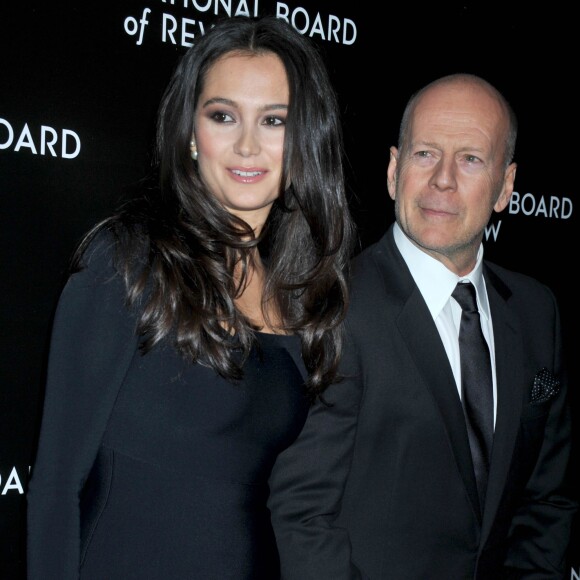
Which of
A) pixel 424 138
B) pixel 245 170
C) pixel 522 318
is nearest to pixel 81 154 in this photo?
pixel 245 170

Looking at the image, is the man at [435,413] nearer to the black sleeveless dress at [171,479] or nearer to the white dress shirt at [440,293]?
the white dress shirt at [440,293]

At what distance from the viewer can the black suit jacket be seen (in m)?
1.72

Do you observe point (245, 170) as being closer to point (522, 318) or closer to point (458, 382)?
point (458, 382)

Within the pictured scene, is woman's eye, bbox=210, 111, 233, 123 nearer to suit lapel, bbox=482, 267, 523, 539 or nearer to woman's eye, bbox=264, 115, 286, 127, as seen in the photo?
woman's eye, bbox=264, 115, 286, 127

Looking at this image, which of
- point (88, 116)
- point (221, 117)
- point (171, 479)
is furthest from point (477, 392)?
point (88, 116)

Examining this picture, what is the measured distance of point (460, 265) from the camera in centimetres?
204

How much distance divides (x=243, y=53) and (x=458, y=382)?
3.34ft

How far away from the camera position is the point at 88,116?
7.25 feet

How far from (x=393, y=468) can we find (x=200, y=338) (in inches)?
23.1

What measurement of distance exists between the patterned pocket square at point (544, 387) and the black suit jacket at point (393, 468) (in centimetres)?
9

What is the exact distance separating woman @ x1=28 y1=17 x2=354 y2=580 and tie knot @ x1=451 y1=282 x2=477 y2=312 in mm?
326

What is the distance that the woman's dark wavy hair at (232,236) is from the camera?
163cm

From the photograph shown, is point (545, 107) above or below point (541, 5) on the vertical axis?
below

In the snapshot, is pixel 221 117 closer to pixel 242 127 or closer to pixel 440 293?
pixel 242 127
